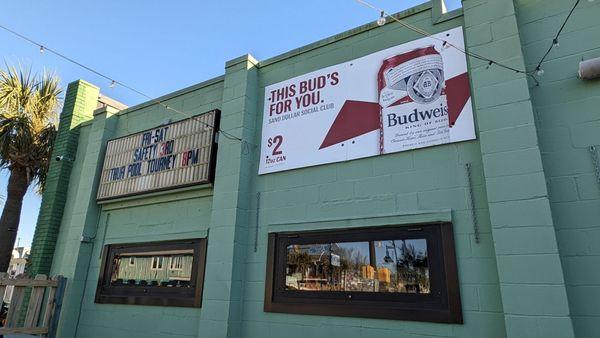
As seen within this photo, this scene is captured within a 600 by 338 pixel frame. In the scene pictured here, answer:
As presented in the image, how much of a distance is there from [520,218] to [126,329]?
634cm

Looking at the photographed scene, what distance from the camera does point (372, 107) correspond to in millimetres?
5539

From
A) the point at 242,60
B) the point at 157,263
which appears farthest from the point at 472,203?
the point at 157,263

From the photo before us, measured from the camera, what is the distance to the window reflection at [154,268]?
6.59m

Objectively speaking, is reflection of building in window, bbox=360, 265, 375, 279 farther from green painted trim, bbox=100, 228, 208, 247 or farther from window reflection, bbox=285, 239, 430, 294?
green painted trim, bbox=100, 228, 208, 247

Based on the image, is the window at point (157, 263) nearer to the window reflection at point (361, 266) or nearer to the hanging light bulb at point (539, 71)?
the window reflection at point (361, 266)

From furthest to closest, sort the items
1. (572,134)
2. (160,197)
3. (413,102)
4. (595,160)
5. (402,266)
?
(160,197), (413,102), (402,266), (572,134), (595,160)

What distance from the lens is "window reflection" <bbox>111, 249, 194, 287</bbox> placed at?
6.59m

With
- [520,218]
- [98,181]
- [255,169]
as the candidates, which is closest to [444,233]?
[520,218]

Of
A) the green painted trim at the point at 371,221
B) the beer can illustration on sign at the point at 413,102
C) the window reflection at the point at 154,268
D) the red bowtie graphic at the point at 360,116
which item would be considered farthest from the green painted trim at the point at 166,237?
the beer can illustration on sign at the point at 413,102

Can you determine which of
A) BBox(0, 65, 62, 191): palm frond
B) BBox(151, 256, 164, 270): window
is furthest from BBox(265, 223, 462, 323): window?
BBox(0, 65, 62, 191): palm frond

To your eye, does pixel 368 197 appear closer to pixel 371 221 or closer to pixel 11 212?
pixel 371 221

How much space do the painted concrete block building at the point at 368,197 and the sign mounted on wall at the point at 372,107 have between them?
0.08 feet

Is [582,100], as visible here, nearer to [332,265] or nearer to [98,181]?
[332,265]

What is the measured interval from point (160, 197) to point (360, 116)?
410 cm
